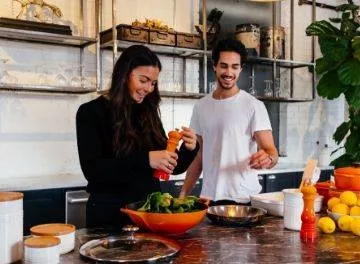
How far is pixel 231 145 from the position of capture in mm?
2631

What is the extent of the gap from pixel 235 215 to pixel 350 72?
2321 mm

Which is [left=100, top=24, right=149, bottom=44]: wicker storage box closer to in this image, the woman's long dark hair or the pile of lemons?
the woman's long dark hair

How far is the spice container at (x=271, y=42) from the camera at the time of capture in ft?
15.6

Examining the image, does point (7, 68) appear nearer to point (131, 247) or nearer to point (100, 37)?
point (100, 37)

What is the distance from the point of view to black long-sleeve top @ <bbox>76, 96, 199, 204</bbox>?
195cm

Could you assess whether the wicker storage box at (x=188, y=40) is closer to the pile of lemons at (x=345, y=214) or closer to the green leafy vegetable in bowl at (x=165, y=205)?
the pile of lemons at (x=345, y=214)

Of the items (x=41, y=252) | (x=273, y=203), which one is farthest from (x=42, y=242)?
(x=273, y=203)

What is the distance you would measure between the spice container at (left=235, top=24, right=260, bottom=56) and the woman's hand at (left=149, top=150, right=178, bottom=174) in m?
2.92

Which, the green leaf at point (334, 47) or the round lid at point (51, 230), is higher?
the green leaf at point (334, 47)

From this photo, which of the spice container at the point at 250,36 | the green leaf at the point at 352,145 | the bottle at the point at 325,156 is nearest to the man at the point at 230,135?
the spice container at the point at 250,36

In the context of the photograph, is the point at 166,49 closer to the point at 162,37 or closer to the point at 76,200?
the point at 162,37

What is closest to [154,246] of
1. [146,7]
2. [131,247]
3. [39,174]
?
[131,247]

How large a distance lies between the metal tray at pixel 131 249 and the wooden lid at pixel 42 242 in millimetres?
114

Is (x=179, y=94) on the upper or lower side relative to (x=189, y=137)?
upper
